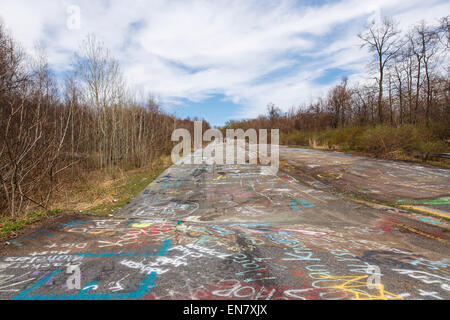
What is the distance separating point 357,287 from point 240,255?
150 centimetres

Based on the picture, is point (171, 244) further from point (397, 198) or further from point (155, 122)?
point (155, 122)

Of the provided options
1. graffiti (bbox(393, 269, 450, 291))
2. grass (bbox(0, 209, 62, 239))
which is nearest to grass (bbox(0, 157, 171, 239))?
grass (bbox(0, 209, 62, 239))

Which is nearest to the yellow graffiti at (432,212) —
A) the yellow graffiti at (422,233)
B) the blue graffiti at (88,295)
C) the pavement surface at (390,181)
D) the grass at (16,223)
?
the pavement surface at (390,181)

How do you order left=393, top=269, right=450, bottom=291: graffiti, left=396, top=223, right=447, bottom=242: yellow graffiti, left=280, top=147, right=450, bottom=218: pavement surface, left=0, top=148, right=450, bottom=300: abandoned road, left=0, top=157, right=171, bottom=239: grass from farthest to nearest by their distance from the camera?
1. left=280, top=147, right=450, bottom=218: pavement surface
2. left=0, top=157, right=171, bottom=239: grass
3. left=396, top=223, right=447, bottom=242: yellow graffiti
4. left=393, top=269, right=450, bottom=291: graffiti
5. left=0, top=148, right=450, bottom=300: abandoned road

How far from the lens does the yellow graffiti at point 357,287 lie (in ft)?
8.07

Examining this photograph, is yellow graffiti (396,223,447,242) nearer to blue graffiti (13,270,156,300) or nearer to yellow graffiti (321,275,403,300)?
yellow graffiti (321,275,403,300)

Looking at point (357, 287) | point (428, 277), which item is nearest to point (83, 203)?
point (357, 287)

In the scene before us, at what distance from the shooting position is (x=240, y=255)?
3.47 metres

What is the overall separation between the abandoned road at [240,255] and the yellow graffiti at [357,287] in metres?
0.01

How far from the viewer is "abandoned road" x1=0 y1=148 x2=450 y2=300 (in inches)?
102

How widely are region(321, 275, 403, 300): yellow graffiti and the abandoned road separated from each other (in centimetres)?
1
